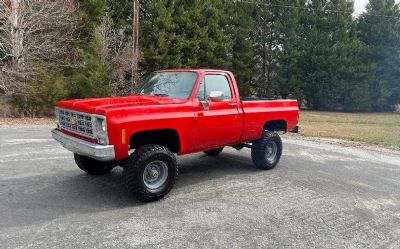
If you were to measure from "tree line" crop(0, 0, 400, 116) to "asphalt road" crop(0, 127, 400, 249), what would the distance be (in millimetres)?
10078

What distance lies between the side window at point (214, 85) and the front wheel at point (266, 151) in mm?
1332

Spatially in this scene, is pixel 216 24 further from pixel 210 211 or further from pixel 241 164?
pixel 210 211

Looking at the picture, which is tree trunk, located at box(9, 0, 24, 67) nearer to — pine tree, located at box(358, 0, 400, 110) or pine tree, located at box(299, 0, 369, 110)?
pine tree, located at box(299, 0, 369, 110)

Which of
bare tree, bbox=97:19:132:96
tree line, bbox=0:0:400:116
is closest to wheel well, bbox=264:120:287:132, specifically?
tree line, bbox=0:0:400:116

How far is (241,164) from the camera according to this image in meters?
7.79

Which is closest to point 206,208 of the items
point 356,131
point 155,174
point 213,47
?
point 155,174

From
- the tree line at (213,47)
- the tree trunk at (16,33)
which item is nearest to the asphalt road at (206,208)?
the tree trunk at (16,33)

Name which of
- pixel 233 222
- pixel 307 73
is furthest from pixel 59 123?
pixel 307 73

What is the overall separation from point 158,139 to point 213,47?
24.0 m

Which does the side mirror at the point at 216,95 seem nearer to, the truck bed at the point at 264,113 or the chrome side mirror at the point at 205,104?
the chrome side mirror at the point at 205,104

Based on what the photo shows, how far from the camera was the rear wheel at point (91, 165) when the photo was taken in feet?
20.3

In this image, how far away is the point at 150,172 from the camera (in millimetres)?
5184

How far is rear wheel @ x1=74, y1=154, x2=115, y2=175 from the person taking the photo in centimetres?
620

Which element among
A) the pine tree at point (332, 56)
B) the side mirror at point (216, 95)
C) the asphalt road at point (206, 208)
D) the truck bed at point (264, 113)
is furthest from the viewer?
the pine tree at point (332, 56)
